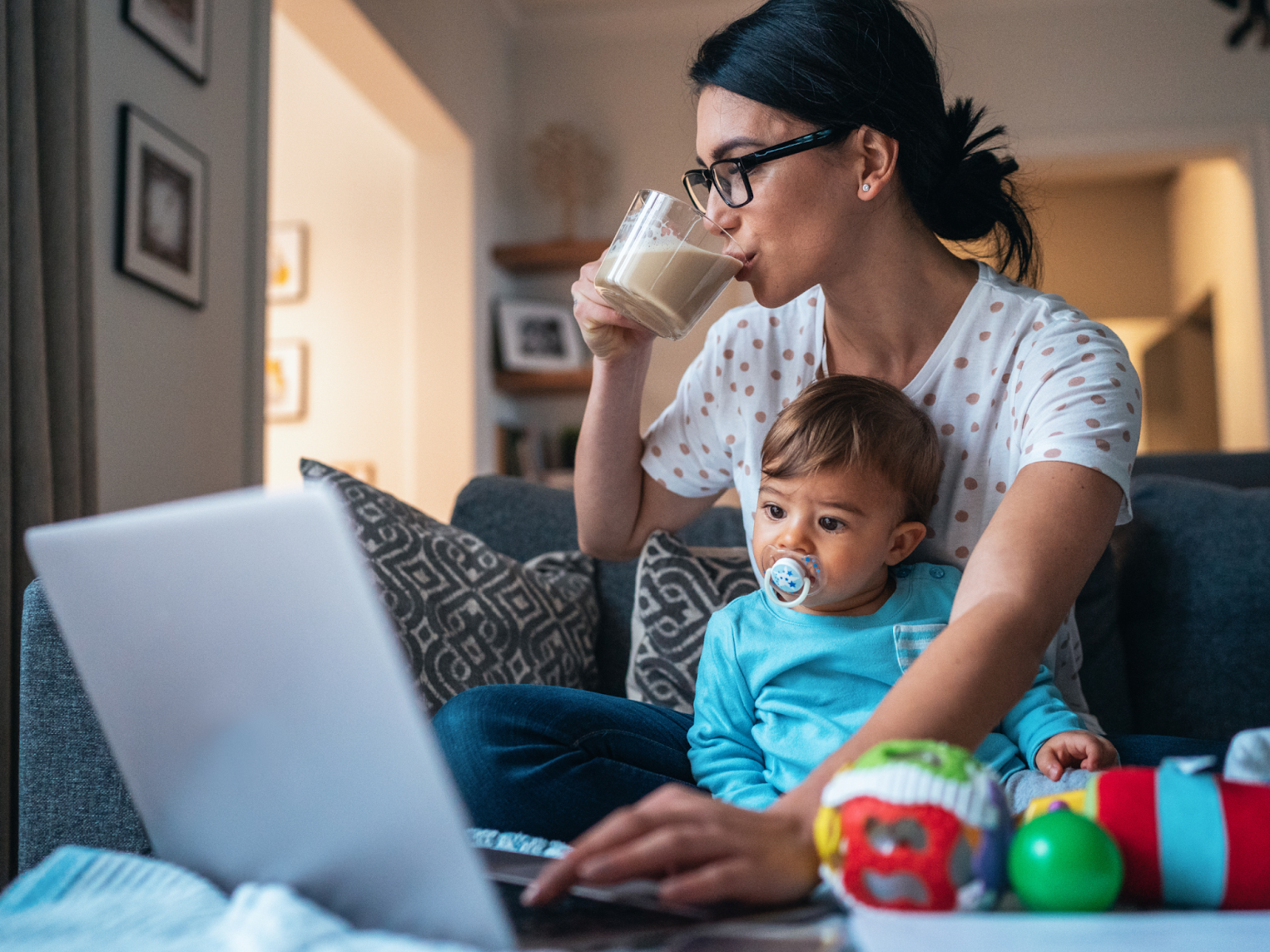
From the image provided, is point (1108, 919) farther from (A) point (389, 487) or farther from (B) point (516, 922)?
(A) point (389, 487)

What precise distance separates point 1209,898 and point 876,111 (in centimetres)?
88

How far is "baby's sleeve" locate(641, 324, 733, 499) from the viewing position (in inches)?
54.2

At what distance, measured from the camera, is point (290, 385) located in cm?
446

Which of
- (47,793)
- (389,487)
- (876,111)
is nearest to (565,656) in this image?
(47,793)

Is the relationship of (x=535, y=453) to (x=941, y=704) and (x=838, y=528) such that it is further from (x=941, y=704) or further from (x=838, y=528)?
(x=941, y=704)

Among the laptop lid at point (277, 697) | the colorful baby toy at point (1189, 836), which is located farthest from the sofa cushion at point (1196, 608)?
the laptop lid at point (277, 697)

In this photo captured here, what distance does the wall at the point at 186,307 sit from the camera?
6.84 feet

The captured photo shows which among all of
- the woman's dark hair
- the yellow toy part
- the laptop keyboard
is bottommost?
the laptop keyboard

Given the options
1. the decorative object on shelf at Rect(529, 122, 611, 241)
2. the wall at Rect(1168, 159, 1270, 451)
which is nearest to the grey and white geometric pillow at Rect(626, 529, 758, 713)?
the decorative object on shelf at Rect(529, 122, 611, 241)

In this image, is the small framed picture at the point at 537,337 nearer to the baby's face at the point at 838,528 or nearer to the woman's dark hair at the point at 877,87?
the woman's dark hair at the point at 877,87

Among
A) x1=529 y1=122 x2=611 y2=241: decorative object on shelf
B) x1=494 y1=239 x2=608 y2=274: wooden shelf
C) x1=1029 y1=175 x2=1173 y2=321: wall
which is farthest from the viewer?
x1=1029 y1=175 x2=1173 y2=321: wall

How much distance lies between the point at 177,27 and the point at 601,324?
1700 millimetres

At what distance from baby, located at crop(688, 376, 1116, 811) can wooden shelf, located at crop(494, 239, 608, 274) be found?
344cm

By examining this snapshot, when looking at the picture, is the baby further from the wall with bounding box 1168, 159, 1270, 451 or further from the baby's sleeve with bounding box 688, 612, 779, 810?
the wall with bounding box 1168, 159, 1270, 451
